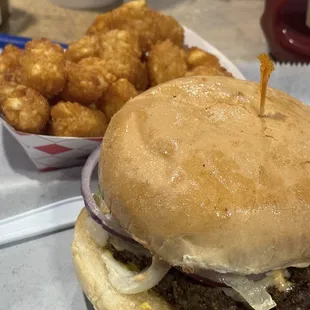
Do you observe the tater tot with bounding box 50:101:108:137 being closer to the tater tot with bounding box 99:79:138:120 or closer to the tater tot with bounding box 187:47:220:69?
the tater tot with bounding box 99:79:138:120

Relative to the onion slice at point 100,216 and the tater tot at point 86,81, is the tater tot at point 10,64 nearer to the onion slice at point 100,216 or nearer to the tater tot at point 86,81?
the tater tot at point 86,81

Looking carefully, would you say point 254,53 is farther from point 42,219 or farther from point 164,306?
point 164,306

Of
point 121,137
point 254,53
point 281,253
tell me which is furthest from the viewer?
point 254,53

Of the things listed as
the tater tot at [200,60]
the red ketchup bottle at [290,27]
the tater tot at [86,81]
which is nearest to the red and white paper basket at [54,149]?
the tater tot at [86,81]

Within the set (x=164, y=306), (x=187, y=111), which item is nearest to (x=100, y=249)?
(x=164, y=306)

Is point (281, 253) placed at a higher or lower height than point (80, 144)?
higher
